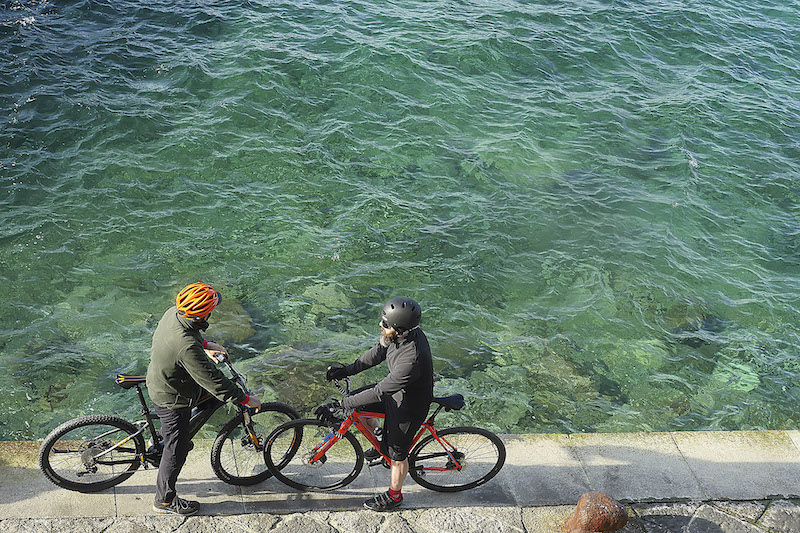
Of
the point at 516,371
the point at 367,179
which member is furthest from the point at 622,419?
the point at 367,179

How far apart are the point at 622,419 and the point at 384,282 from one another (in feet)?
14.1

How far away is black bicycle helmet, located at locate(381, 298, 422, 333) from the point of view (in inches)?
225

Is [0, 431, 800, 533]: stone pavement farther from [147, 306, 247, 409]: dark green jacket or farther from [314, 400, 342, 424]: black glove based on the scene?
[147, 306, 247, 409]: dark green jacket

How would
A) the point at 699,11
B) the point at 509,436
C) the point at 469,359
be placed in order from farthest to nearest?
the point at 699,11
the point at 469,359
the point at 509,436

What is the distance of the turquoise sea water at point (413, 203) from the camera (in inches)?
397

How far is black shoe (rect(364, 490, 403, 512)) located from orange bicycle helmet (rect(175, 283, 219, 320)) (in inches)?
94.6

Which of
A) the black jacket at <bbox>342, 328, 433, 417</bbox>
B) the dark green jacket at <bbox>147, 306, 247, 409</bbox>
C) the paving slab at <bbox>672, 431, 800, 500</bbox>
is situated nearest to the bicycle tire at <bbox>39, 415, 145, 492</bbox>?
the dark green jacket at <bbox>147, 306, 247, 409</bbox>

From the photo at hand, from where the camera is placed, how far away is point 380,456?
267 inches

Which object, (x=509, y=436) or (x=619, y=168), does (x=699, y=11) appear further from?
(x=509, y=436)

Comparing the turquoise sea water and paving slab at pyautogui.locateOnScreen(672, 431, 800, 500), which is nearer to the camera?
paving slab at pyautogui.locateOnScreen(672, 431, 800, 500)

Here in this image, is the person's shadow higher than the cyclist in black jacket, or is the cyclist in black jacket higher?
the cyclist in black jacket

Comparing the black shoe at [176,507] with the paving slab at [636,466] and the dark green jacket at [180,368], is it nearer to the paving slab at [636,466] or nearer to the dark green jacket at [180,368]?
the dark green jacket at [180,368]

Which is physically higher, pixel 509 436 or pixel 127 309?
pixel 509 436

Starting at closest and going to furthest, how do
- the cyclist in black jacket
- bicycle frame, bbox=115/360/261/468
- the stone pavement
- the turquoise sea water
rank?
the cyclist in black jacket, the stone pavement, bicycle frame, bbox=115/360/261/468, the turquoise sea water
